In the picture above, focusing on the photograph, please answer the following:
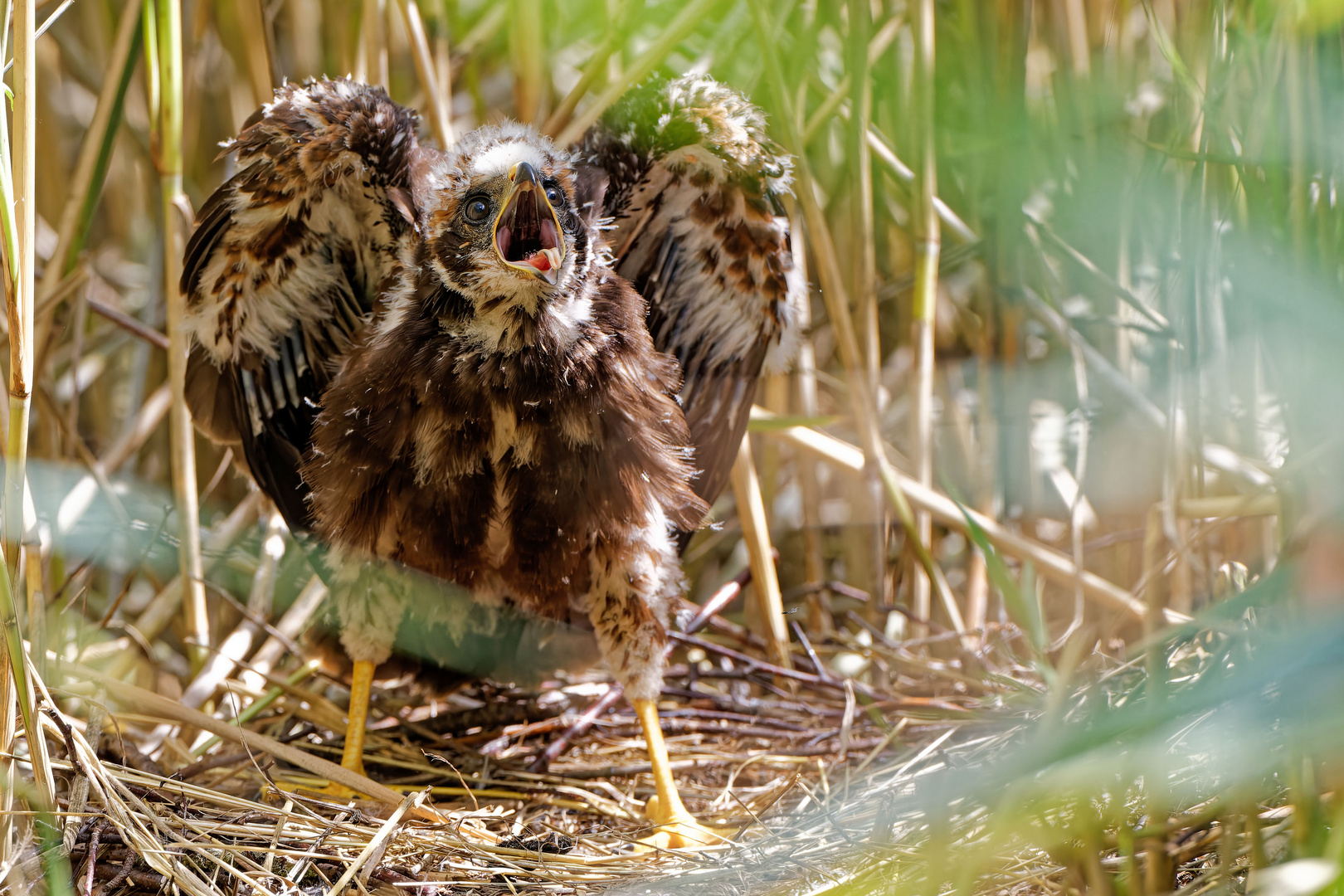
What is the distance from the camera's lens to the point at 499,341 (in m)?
1.80

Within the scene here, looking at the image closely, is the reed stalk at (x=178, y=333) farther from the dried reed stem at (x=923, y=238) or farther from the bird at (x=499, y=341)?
the dried reed stem at (x=923, y=238)

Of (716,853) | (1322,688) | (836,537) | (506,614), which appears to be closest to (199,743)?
(506,614)

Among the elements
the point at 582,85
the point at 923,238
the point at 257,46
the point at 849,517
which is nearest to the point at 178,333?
the point at 257,46

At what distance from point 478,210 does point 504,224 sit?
0.05 metres

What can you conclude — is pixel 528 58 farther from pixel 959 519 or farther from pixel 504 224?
pixel 959 519

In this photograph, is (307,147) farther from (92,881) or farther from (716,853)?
(716,853)

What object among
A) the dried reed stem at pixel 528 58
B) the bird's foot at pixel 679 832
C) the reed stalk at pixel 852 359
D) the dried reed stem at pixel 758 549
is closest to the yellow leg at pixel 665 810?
the bird's foot at pixel 679 832

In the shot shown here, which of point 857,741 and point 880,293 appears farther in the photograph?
point 880,293

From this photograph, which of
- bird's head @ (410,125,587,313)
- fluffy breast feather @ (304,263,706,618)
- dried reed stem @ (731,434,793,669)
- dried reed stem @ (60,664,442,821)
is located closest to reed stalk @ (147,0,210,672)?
dried reed stem @ (60,664,442,821)

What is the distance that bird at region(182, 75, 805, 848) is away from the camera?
5.94 feet

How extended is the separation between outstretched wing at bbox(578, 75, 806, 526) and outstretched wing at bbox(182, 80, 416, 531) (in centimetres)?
41

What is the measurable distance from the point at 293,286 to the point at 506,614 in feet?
2.63

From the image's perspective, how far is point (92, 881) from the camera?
1.52 meters

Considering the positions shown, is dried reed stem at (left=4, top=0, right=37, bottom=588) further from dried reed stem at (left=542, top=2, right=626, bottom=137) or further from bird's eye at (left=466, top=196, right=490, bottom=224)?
dried reed stem at (left=542, top=2, right=626, bottom=137)
